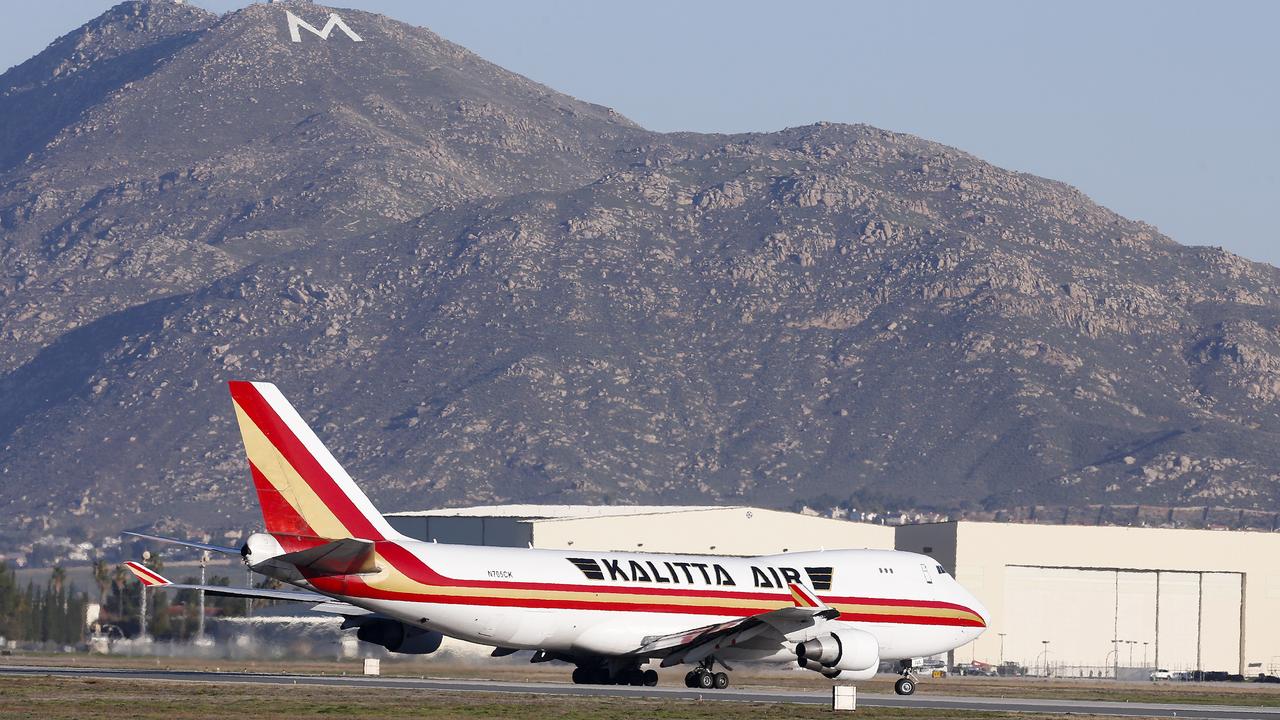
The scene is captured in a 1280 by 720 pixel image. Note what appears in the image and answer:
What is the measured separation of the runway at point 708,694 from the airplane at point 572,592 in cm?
122

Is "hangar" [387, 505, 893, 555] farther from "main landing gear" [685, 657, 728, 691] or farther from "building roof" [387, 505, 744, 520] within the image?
"main landing gear" [685, 657, 728, 691]

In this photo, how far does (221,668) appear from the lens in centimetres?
9131

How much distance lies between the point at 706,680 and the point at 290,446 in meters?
17.2

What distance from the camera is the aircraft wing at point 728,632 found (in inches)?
2712

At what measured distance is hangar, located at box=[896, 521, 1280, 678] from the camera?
147 metres

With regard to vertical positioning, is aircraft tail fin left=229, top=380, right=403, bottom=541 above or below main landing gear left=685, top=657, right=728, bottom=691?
above

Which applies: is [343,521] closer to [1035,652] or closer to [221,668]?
[221,668]

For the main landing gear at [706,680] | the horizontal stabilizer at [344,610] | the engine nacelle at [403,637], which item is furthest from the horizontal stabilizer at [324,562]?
the main landing gear at [706,680]

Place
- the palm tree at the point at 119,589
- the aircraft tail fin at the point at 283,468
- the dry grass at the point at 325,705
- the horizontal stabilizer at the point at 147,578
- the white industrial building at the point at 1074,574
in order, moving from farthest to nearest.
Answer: the white industrial building at the point at 1074,574, the palm tree at the point at 119,589, the horizontal stabilizer at the point at 147,578, the aircraft tail fin at the point at 283,468, the dry grass at the point at 325,705

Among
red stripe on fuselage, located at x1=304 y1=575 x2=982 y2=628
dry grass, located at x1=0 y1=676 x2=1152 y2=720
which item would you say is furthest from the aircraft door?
dry grass, located at x1=0 y1=676 x2=1152 y2=720

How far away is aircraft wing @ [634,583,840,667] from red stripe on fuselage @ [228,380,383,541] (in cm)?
1171

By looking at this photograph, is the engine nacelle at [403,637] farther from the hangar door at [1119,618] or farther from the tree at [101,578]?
the tree at [101,578]

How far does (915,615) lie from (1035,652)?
7657cm

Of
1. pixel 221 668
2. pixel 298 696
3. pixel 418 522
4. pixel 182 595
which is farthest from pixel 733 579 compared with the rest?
pixel 418 522
